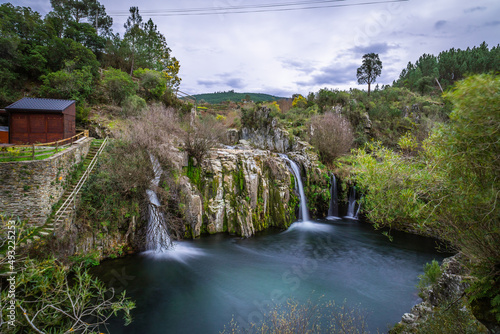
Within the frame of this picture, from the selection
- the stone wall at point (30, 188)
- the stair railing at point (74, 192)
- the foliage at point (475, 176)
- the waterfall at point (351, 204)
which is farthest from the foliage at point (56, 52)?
the foliage at point (475, 176)

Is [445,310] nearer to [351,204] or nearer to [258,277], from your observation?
[258,277]

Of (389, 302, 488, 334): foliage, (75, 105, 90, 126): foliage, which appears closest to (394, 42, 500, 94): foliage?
(389, 302, 488, 334): foliage

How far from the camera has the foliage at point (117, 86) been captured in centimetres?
2195

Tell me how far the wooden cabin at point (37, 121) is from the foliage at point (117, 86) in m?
7.17

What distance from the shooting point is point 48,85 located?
1969cm

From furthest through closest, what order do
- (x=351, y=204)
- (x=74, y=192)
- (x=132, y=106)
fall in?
(x=132, y=106), (x=351, y=204), (x=74, y=192)

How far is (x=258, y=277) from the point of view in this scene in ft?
34.3

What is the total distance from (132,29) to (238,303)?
132 ft

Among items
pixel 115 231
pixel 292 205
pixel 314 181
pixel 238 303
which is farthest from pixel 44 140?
pixel 314 181

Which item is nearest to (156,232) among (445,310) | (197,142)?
(197,142)

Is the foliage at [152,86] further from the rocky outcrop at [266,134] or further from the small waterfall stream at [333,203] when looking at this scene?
the small waterfall stream at [333,203]

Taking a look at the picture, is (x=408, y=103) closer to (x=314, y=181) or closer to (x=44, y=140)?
(x=314, y=181)

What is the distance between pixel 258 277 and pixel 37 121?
16.6 meters

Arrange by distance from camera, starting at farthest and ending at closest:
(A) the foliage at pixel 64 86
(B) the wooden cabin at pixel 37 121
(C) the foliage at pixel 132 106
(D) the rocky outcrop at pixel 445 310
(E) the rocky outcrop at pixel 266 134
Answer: (E) the rocky outcrop at pixel 266 134, (C) the foliage at pixel 132 106, (A) the foliage at pixel 64 86, (B) the wooden cabin at pixel 37 121, (D) the rocky outcrop at pixel 445 310
